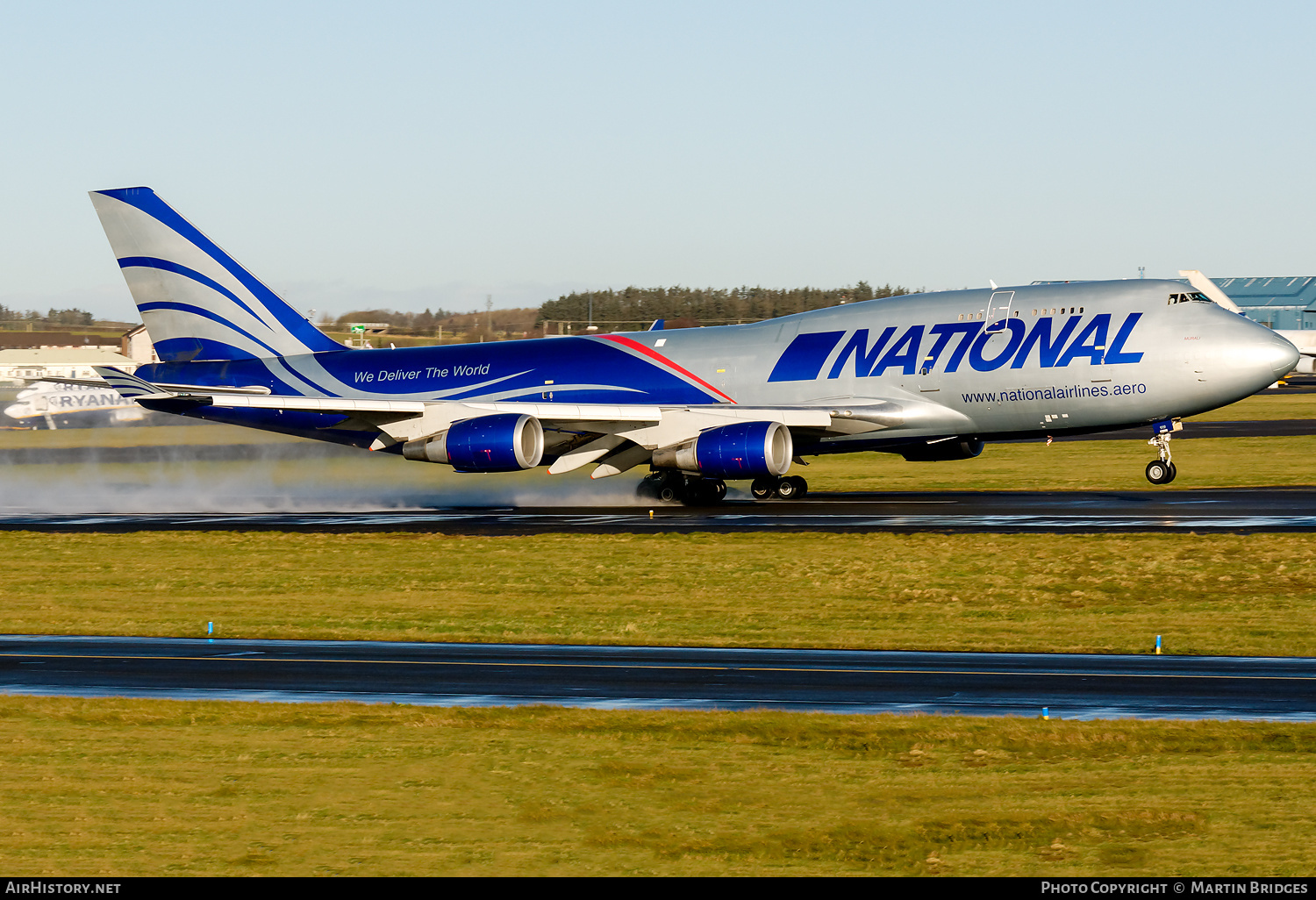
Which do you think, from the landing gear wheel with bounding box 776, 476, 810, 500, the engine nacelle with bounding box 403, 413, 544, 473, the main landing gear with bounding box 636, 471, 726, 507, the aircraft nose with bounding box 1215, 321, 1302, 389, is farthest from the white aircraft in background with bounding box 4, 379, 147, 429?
the aircraft nose with bounding box 1215, 321, 1302, 389

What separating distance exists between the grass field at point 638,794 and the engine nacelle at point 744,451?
2089 centimetres

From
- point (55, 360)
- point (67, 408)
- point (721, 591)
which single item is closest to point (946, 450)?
point (721, 591)

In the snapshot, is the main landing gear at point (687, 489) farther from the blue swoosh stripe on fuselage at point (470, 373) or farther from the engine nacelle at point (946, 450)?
the engine nacelle at point (946, 450)

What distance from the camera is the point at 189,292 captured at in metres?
45.9

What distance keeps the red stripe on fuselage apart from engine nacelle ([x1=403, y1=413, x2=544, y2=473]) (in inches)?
182

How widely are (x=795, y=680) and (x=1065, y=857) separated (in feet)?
24.8

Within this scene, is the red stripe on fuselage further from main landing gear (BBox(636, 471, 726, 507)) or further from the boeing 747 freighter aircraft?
main landing gear (BBox(636, 471, 726, 507))

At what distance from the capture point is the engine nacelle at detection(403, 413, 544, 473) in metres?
39.1

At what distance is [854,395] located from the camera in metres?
39.5

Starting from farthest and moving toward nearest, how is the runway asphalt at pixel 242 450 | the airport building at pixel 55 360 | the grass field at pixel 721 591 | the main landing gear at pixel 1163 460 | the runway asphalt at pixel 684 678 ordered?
1. the airport building at pixel 55 360
2. the runway asphalt at pixel 242 450
3. the main landing gear at pixel 1163 460
4. the grass field at pixel 721 591
5. the runway asphalt at pixel 684 678

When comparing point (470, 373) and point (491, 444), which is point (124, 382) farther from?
point (491, 444)

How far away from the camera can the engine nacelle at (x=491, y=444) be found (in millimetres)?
39094

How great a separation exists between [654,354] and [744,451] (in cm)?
698

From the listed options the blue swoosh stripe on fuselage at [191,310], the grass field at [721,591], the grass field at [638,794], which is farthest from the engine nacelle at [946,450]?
the grass field at [638,794]
